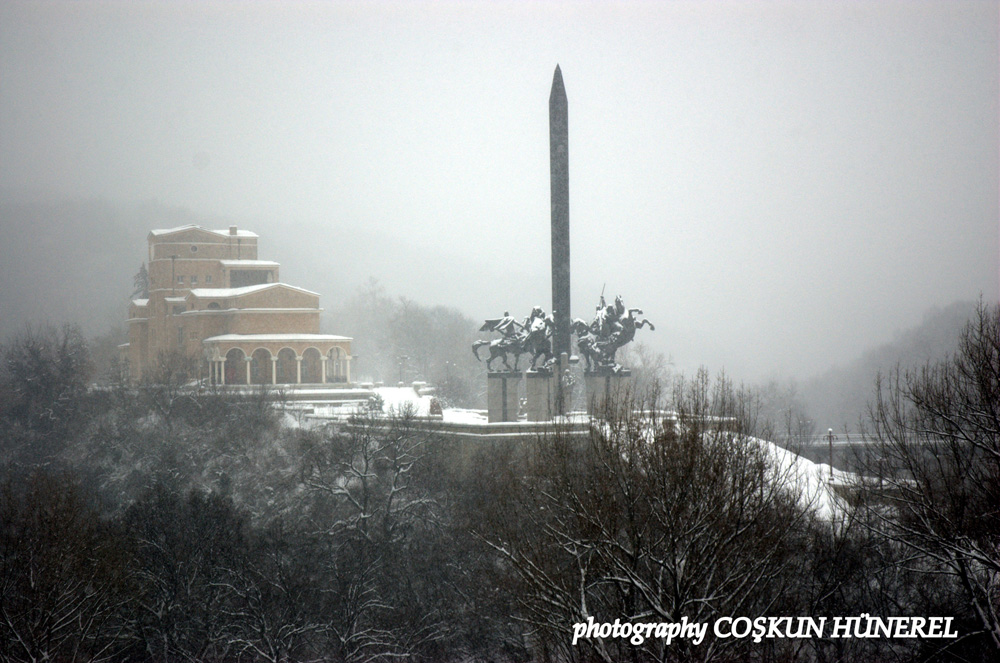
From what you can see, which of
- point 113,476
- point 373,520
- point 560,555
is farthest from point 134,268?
point 560,555

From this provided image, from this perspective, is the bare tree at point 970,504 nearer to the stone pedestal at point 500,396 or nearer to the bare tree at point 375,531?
the bare tree at point 375,531

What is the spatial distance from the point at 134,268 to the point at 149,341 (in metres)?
86.1

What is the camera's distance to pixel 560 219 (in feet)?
119

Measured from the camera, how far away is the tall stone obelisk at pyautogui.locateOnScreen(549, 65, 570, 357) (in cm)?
3616

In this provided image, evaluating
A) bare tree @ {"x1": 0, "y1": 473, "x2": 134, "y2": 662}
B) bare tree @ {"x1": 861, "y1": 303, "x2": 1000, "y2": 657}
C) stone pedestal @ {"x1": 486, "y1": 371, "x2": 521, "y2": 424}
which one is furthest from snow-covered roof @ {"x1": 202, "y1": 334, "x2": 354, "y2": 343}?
bare tree @ {"x1": 861, "y1": 303, "x2": 1000, "y2": 657}

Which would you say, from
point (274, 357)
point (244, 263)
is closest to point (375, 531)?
point (274, 357)

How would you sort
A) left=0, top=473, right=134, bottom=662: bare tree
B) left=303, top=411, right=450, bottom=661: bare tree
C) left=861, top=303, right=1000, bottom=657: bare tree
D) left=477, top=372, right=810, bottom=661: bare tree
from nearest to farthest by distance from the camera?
1. left=477, top=372, right=810, bottom=661: bare tree
2. left=861, top=303, right=1000, bottom=657: bare tree
3. left=0, top=473, right=134, bottom=662: bare tree
4. left=303, top=411, right=450, bottom=661: bare tree

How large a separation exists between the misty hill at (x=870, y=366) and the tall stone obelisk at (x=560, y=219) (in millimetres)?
45102

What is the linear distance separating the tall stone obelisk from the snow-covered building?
19.3m

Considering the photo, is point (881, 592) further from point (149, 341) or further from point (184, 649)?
point (149, 341)

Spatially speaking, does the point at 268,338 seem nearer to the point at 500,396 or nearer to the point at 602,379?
the point at 500,396

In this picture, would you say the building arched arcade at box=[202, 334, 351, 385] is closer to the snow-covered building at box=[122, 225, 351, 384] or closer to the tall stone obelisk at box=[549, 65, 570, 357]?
the snow-covered building at box=[122, 225, 351, 384]

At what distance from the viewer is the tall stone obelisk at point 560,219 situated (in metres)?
36.2

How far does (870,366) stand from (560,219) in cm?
5782
